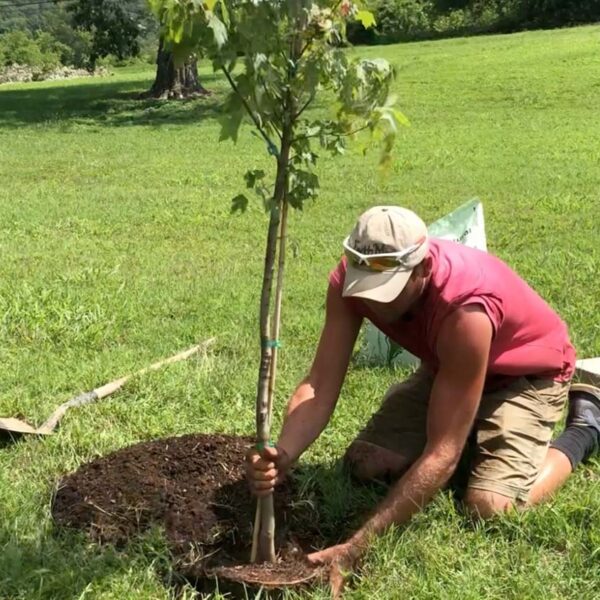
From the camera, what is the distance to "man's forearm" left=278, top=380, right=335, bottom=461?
114 inches

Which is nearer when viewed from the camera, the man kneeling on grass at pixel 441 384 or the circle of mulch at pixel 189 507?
the man kneeling on grass at pixel 441 384

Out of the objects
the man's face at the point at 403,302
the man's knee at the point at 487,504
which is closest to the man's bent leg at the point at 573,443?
the man's knee at the point at 487,504

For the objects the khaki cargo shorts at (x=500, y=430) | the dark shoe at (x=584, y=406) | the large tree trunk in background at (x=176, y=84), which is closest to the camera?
the khaki cargo shorts at (x=500, y=430)

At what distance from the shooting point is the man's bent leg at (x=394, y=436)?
329 cm

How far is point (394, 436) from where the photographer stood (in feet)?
11.1

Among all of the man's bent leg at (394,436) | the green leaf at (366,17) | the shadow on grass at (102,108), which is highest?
the green leaf at (366,17)

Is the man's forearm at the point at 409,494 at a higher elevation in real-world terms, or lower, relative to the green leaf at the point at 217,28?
lower

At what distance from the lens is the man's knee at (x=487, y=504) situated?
295 cm

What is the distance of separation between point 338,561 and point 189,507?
560 mm

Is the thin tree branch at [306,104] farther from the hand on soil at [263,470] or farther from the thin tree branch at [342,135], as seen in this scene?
the hand on soil at [263,470]

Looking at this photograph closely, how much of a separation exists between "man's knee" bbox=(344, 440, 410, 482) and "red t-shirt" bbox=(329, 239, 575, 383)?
0.35 m

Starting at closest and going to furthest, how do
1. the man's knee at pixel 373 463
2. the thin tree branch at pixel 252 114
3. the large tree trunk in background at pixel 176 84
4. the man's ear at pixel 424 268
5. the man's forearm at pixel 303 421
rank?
the thin tree branch at pixel 252 114, the man's ear at pixel 424 268, the man's forearm at pixel 303 421, the man's knee at pixel 373 463, the large tree trunk in background at pixel 176 84

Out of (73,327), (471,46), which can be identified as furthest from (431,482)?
(471,46)

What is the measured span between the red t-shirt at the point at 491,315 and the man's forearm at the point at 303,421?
0.32 metres
